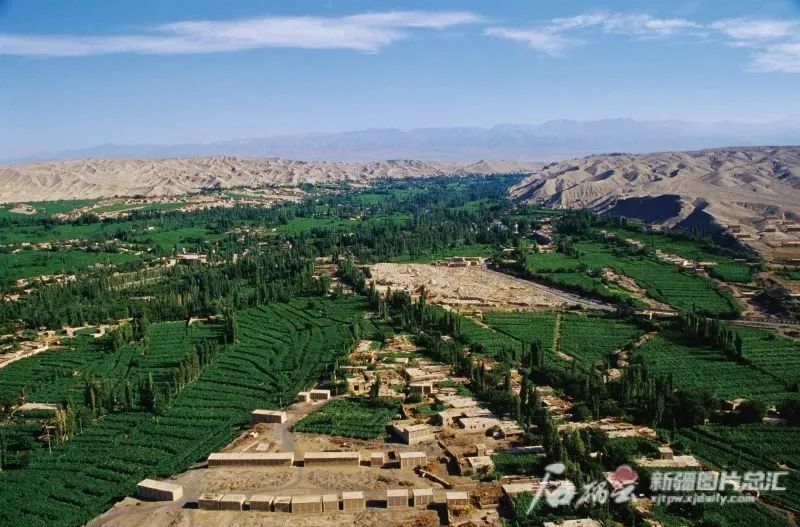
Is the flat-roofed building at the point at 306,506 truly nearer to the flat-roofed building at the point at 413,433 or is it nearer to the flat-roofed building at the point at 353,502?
the flat-roofed building at the point at 353,502

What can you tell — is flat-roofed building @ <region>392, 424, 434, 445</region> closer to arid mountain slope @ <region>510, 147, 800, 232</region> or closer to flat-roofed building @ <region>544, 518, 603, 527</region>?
flat-roofed building @ <region>544, 518, 603, 527</region>

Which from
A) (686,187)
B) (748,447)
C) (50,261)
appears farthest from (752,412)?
(686,187)

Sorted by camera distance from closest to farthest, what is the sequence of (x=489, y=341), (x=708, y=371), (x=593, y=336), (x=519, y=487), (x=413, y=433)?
(x=519, y=487), (x=413, y=433), (x=708, y=371), (x=489, y=341), (x=593, y=336)

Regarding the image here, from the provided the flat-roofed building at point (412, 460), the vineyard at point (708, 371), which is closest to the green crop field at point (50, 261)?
the flat-roofed building at point (412, 460)

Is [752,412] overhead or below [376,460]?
overhead

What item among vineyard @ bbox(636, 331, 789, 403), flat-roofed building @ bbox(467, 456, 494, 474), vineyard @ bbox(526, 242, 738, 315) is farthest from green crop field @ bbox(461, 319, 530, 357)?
vineyard @ bbox(526, 242, 738, 315)

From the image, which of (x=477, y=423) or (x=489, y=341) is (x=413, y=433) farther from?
(x=489, y=341)
